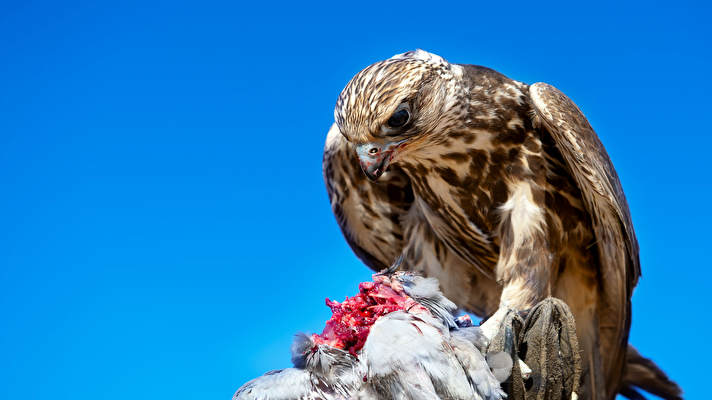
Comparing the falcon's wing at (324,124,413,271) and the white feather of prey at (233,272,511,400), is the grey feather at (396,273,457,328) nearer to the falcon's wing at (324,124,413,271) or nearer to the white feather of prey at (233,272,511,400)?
the white feather of prey at (233,272,511,400)

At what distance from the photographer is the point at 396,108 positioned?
2.88 m

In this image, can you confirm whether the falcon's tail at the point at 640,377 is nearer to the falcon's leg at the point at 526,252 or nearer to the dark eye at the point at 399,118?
the falcon's leg at the point at 526,252

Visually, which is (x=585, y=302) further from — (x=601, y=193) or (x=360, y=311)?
(x=360, y=311)

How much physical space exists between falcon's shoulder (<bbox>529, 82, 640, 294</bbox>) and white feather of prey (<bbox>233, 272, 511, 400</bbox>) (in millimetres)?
1250

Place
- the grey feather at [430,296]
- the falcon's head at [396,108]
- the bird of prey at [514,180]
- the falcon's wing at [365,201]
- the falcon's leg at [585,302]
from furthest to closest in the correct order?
the falcon's wing at [365,201]
the falcon's leg at [585,302]
the bird of prey at [514,180]
the falcon's head at [396,108]
the grey feather at [430,296]

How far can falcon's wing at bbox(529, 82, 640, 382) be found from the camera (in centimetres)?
309

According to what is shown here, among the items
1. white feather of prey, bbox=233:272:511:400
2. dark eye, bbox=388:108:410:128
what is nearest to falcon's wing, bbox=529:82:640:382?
dark eye, bbox=388:108:410:128

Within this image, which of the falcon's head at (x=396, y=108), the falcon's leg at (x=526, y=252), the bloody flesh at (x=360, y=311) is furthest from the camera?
the falcon's leg at (x=526, y=252)

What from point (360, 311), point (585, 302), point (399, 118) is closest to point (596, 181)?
point (585, 302)

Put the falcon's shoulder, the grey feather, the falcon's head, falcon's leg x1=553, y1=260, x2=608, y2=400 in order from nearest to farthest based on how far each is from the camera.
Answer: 1. the grey feather
2. the falcon's head
3. the falcon's shoulder
4. falcon's leg x1=553, y1=260, x2=608, y2=400

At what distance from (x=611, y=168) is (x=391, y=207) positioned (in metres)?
1.11

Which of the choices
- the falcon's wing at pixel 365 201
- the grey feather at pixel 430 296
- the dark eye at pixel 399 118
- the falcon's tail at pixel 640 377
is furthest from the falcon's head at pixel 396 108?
the falcon's tail at pixel 640 377

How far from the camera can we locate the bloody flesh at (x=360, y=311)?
2105 mm

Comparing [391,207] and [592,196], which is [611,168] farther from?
[391,207]
